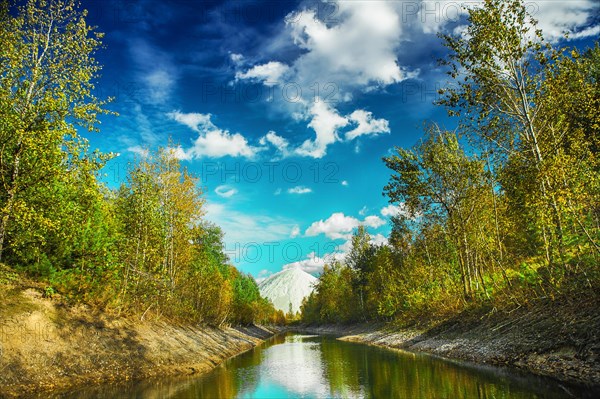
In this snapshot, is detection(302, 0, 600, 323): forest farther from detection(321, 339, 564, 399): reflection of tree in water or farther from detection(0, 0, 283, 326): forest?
detection(0, 0, 283, 326): forest

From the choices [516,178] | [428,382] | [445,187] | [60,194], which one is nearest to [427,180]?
[445,187]

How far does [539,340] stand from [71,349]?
2432cm

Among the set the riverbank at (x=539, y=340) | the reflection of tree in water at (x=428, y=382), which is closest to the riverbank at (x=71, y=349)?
the reflection of tree in water at (x=428, y=382)

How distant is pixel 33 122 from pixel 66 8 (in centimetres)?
734

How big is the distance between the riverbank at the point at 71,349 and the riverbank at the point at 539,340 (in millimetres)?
18932

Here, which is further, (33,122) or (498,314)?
(498,314)

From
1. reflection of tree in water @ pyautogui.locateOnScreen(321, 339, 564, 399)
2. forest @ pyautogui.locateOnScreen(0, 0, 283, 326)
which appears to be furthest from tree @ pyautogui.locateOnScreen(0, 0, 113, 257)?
reflection of tree in water @ pyautogui.locateOnScreen(321, 339, 564, 399)

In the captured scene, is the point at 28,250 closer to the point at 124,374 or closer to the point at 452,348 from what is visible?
the point at 124,374

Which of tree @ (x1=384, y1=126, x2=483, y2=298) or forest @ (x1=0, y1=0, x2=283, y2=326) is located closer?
forest @ (x1=0, y1=0, x2=283, y2=326)

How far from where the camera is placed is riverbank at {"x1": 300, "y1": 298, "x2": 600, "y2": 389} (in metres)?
14.4

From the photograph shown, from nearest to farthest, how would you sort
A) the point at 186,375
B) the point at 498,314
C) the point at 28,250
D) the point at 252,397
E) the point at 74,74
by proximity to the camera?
1. the point at 252,397
2. the point at 74,74
3. the point at 28,250
4. the point at 186,375
5. the point at 498,314

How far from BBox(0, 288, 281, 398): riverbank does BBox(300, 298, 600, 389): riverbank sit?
62.1ft

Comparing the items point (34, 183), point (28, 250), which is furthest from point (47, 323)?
point (34, 183)

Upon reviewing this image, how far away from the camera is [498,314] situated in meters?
26.3
